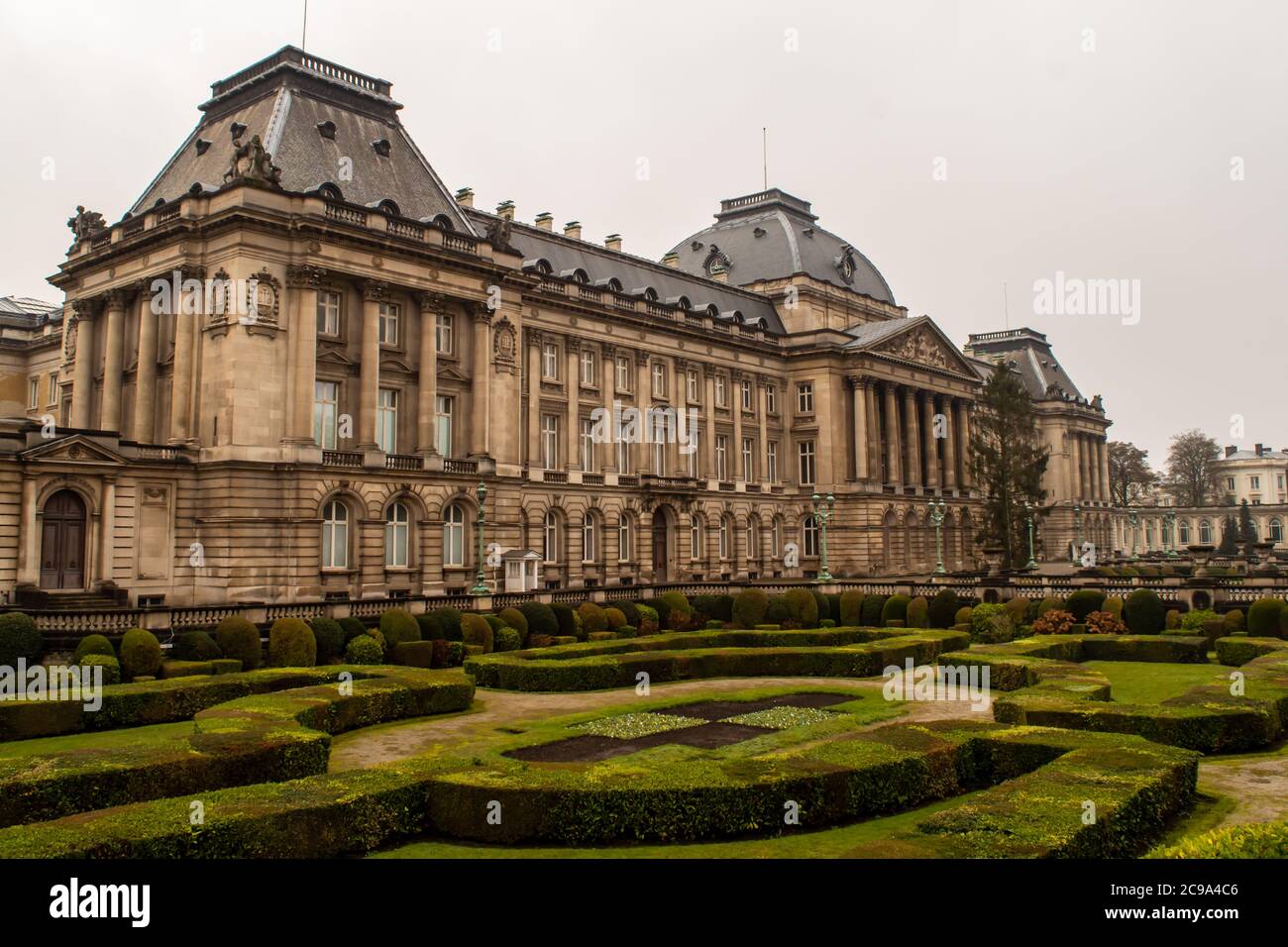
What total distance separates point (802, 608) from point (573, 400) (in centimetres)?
2185

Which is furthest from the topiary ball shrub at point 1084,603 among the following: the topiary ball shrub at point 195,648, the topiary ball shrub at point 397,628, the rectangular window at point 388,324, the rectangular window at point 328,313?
the rectangular window at point 328,313

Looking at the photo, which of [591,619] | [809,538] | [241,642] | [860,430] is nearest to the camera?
[241,642]

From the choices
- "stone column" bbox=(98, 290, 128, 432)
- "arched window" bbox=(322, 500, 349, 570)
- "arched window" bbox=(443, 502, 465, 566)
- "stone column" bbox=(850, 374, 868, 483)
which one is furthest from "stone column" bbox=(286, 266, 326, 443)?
"stone column" bbox=(850, 374, 868, 483)

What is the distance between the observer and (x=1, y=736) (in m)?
21.8

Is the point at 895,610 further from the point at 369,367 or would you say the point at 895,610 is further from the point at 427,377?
the point at 369,367

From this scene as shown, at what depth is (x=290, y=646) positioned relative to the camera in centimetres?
3158

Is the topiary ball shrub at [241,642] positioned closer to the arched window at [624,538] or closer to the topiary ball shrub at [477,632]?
the topiary ball shrub at [477,632]

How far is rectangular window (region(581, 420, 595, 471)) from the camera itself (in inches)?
2509

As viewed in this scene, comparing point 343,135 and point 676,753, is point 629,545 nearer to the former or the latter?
point 343,135

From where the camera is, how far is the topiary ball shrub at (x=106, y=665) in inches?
1063

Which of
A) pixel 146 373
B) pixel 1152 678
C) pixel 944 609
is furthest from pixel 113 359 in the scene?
pixel 1152 678

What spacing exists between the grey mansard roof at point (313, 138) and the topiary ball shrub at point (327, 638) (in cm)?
2217

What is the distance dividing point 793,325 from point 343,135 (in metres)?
40.6
